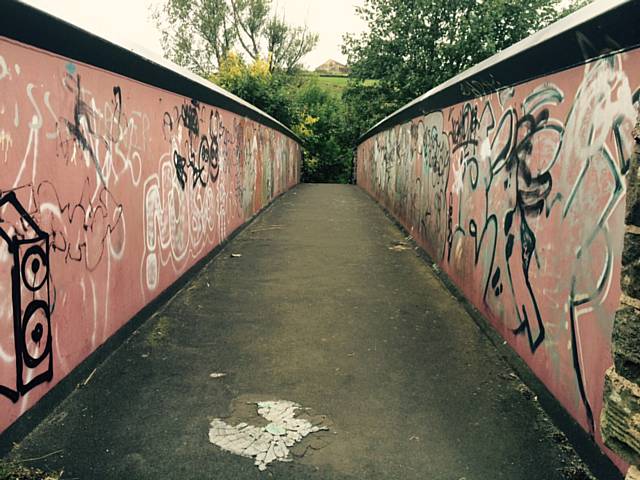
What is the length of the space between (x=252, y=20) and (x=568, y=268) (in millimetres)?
39290

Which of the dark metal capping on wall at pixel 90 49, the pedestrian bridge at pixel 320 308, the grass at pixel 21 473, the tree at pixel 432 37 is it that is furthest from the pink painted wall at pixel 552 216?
the tree at pixel 432 37

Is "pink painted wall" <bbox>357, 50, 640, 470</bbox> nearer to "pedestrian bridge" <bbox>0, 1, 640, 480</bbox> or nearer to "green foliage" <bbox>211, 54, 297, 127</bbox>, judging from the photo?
"pedestrian bridge" <bbox>0, 1, 640, 480</bbox>

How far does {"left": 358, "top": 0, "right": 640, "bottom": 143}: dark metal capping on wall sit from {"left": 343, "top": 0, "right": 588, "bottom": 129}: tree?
69.5 feet

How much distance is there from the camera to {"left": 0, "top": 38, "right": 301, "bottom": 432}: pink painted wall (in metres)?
3.25

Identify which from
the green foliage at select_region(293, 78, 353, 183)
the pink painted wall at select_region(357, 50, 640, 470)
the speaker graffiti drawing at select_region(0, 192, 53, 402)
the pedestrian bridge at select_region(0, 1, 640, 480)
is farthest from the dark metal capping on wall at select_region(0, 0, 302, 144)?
the green foliage at select_region(293, 78, 353, 183)

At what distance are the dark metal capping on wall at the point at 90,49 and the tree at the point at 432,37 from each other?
21.1m

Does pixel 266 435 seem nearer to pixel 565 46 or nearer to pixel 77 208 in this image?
pixel 77 208

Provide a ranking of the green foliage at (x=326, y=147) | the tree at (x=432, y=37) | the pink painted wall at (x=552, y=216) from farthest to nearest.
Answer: the green foliage at (x=326, y=147), the tree at (x=432, y=37), the pink painted wall at (x=552, y=216)

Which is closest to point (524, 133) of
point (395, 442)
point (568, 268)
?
point (568, 268)

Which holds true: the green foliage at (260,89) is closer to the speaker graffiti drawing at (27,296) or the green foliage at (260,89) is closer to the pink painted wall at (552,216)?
the pink painted wall at (552,216)

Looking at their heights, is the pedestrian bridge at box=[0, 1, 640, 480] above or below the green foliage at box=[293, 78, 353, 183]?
below

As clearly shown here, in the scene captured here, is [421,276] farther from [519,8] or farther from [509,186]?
[519,8]

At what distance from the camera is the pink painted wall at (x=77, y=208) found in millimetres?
3246

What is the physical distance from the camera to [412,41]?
2700cm
